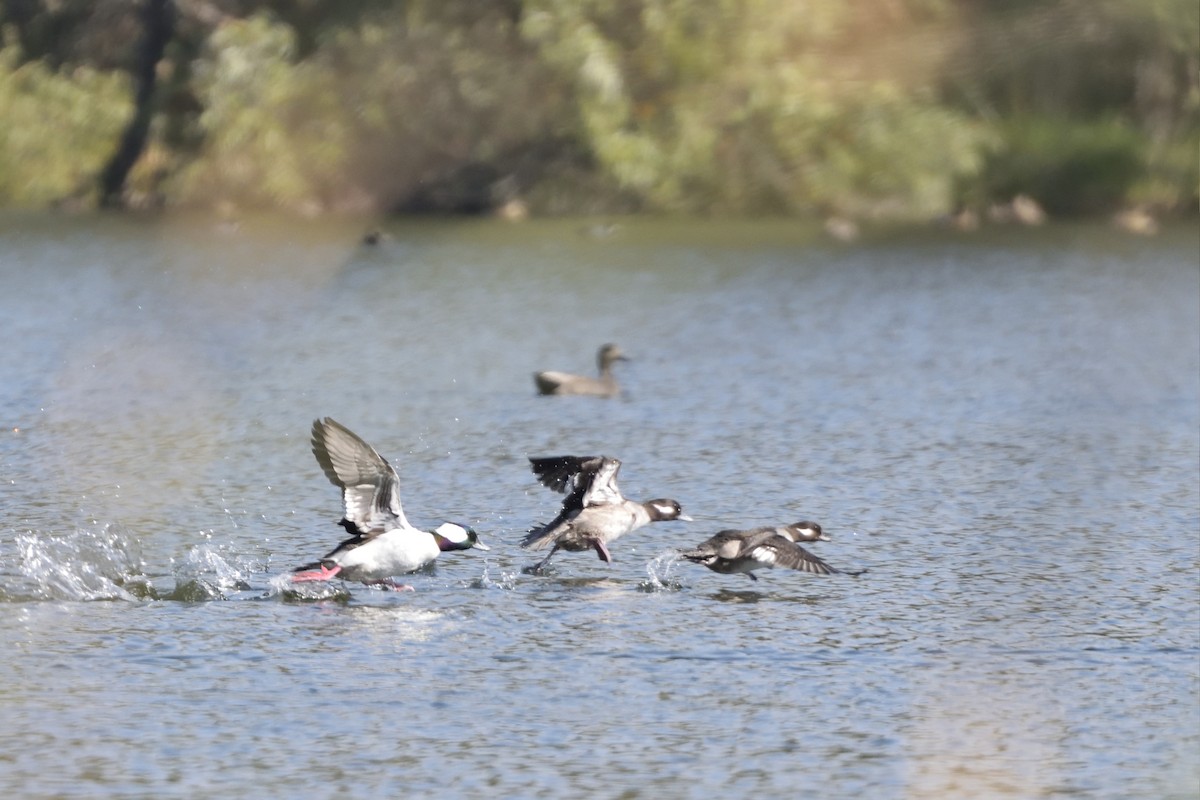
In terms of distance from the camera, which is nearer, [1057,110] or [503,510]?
Answer: [503,510]

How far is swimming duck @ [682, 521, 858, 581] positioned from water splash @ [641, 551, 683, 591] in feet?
0.68

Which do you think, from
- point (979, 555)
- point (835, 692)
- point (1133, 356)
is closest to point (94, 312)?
point (1133, 356)

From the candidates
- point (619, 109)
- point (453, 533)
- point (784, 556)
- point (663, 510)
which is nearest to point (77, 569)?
point (453, 533)

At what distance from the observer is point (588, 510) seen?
11.7 meters

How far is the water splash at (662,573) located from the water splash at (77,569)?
2.62m

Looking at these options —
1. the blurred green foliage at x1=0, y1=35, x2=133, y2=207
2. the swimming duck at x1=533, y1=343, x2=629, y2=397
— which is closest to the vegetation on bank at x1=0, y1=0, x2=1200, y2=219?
the blurred green foliage at x1=0, y1=35, x2=133, y2=207

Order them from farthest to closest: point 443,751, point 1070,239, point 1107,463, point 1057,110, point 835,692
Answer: point 1057,110, point 1070,239, point 1107,463, point 835,692, point 443,751

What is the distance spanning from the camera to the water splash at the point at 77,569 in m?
10.8

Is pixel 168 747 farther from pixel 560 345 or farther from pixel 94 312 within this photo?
pixel 94 312

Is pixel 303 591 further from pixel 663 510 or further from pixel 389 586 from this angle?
pixel 663 510

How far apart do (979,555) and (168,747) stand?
18.1ft

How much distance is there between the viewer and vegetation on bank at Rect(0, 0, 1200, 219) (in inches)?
1606

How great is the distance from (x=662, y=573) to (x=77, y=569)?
3126 mm

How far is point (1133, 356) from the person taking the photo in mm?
22219
